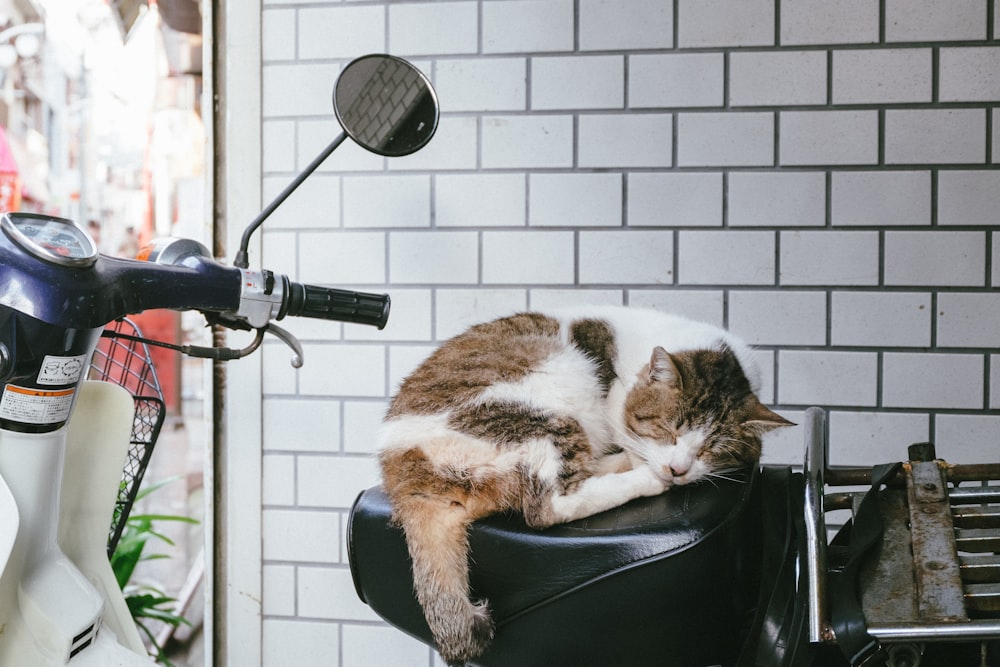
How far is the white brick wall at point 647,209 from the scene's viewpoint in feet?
6.05

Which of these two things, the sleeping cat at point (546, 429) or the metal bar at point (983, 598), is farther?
the sleeping cat at point (546, 429)

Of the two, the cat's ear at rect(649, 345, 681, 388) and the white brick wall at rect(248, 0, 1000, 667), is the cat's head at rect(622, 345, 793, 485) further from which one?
the white brick wall at rect(248, 0, 1000, 667)

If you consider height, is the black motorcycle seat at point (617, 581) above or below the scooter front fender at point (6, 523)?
below

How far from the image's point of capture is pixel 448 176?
1.96 m

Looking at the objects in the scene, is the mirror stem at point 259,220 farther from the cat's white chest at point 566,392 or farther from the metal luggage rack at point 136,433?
the cat's white chest at point 566,392

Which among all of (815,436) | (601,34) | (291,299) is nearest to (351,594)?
(291,299)

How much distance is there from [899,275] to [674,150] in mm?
667

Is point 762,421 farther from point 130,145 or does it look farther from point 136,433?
point 130,145

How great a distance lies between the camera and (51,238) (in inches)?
31.2

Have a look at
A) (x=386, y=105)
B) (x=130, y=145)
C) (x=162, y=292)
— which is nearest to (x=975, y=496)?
(x=162, y=292)

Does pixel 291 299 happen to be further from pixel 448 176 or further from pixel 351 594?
pixel 351 594

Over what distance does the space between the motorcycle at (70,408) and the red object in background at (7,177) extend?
182 centimetres

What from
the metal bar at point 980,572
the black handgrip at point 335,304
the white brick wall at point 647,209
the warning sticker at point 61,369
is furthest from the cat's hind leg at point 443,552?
the white brick wall at point 647,209

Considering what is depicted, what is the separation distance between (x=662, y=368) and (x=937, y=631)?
550mm
